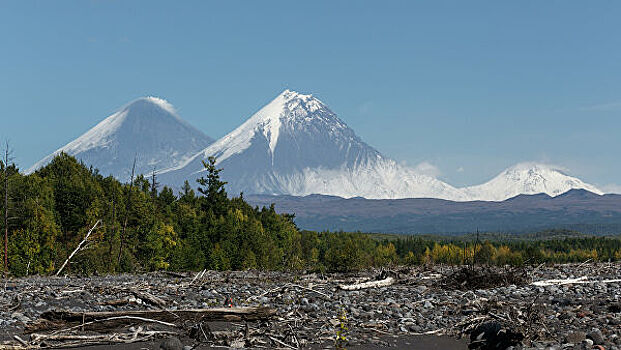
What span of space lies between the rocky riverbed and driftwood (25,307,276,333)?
0.13 meters

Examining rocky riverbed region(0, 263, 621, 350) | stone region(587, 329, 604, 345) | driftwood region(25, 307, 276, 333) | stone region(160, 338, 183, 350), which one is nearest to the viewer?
stone region(160, 338, 183, 350)

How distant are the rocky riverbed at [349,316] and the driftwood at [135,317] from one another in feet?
0.44

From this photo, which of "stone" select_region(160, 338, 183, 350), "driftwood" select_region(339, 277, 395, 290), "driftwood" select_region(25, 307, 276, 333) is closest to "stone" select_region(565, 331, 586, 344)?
"driftwood" select_region(25, 307, 276, 333)

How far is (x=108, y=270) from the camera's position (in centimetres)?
4581

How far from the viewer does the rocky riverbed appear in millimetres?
12305

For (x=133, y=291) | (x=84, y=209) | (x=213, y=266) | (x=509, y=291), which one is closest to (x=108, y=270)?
(x=84, y=209)

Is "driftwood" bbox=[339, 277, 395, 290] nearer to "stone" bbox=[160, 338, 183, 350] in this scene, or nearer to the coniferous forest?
"stone" bbox=[160, 338, 183, 350]

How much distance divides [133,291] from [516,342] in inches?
416

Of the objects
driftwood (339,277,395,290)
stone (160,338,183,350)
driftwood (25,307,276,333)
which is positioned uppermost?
driftwood (25,307,276,333)

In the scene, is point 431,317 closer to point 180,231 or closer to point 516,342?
point 516,342

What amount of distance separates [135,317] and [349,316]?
6.05 m

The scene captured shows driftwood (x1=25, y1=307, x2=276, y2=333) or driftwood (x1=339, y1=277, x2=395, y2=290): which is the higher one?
driftwood (x1=25, y1=307, x2=276, y2=333)

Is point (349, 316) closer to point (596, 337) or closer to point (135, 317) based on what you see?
point (135, 317)

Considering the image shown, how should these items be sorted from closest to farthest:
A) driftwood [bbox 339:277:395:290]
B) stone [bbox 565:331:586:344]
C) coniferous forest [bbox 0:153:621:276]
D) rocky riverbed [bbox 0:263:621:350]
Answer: stone [bbox 565:331:586:344] < rocky riverbed [bbox 0:263:621:350] < driftwood [bbox 339:277:395:290] < coniferous forest [bbox 0:153:621:276]
